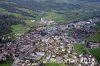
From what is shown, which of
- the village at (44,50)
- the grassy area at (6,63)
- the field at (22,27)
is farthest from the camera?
the field at (22,27)

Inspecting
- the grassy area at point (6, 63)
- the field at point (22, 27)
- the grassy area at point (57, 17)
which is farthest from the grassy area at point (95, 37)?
the grassy area at point (6, 63)

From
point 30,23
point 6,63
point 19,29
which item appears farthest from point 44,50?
point 30,23

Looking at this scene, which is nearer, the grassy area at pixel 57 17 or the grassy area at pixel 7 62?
the grassy area at pixel 7 62

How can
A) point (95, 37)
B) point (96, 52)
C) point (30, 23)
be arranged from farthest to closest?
point (30, 23)
point (95, 37)
point (96, 52)

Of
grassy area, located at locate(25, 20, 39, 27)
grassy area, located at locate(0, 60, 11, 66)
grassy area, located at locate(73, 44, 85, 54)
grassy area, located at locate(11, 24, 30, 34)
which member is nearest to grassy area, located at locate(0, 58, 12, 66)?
grassy area, located at locate(0, 60, 11, 66)

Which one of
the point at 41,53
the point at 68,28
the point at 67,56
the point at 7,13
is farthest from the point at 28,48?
the point at 7,13

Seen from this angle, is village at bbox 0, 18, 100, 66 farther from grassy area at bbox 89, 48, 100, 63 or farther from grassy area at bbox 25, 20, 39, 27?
grassy area at bbox 25, 20, 39, 27

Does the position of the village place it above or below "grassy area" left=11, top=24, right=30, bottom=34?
above

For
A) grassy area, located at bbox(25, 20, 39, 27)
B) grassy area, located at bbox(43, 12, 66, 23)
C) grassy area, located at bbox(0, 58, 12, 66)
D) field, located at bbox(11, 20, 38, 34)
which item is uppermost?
grassy area, located at bbox(0, 58, 12, 66)

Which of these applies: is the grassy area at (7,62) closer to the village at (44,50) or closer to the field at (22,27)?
the village at (44,50)

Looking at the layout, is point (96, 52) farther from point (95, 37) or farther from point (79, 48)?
point (95, 37)

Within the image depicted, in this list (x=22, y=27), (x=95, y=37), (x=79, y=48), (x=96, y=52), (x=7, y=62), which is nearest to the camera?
(x=7, y=62)
